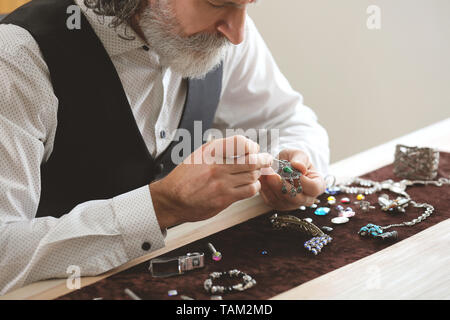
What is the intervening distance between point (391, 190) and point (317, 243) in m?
0.46

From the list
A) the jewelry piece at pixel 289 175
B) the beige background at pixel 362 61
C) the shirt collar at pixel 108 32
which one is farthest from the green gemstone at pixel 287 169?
the beige background at pixel 362 61

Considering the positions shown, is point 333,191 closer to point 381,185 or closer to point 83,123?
point 381,185

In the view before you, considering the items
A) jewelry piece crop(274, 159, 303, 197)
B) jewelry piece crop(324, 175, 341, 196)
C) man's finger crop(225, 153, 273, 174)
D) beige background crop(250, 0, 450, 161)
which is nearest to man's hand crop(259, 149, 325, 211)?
jewelry piece crop(274, 159, 303, 197)

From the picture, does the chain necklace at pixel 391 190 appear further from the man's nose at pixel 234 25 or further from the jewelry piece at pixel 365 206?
the man's nose at pixel 234 25

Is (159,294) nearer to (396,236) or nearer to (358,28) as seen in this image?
(396,236)

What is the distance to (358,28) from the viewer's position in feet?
11.3

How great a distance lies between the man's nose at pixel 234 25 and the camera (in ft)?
4.35

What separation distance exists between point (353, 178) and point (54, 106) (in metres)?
0.94

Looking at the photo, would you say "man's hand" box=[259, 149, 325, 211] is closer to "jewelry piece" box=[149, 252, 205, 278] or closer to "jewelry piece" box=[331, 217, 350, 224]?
"jewelry piece" box=[331, 217, 350, 224]

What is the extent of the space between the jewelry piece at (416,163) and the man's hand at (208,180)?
66 cm

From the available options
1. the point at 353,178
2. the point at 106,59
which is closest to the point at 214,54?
the point at 106,59

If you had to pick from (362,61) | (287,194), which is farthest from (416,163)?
(362,61)

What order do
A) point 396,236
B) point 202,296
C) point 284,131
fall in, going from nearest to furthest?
point 202,296 < point 396,236 < point 284,131

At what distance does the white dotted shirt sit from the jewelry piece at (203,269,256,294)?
0.18 meters
